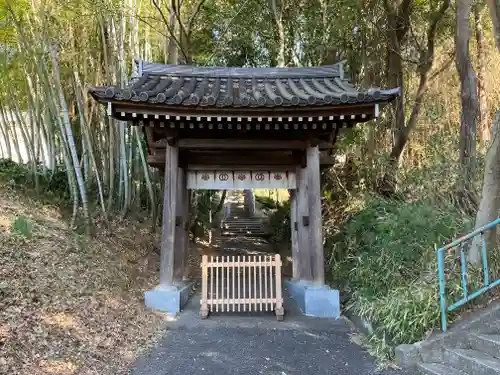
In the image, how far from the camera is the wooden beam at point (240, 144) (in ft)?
17.2

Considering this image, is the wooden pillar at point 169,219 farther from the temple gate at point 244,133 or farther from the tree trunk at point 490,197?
the tree trunk at point 490,197

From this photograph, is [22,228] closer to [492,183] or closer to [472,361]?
[472,361]

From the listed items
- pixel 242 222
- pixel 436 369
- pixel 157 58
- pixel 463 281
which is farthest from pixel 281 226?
pixel 436 369

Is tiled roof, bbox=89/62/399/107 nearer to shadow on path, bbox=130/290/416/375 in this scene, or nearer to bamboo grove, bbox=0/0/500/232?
bamboo grove, bbox=0/0/500/232

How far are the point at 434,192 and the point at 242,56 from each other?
583 cm

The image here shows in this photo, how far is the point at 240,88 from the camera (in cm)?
542

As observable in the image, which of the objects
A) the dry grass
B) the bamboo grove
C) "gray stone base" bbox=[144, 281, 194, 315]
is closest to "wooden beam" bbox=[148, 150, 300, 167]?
the bamboo grove

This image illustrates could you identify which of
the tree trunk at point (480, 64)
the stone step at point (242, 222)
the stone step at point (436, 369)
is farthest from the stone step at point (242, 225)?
the stone step at point (436, 369)

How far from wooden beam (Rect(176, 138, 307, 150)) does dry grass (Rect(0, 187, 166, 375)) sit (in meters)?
2.08

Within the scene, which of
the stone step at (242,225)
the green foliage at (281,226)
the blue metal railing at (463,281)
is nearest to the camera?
the blue metal railing at (463,281)

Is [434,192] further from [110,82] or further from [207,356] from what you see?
[110,82]

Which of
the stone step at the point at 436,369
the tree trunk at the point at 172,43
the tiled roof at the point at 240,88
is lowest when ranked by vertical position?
the stone step at the point at 436,369

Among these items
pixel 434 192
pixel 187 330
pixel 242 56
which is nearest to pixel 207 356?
pixel 187 330

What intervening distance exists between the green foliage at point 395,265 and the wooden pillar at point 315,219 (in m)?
0.50
